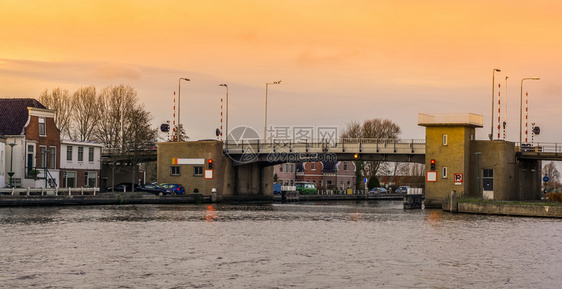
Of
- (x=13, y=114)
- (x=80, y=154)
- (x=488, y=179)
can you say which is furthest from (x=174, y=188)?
(x=488, y=179)

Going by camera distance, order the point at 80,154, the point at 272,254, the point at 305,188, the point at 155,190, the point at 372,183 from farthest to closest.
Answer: the point at 372,183 < the point at 305,188 < the point at 80,154 < the point at 155,190 < the point at 272,254

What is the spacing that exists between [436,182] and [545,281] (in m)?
52.1

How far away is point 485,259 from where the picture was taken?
32.3 metres

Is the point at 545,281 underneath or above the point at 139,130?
underneath

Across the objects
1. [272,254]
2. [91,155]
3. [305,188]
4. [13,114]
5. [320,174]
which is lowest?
[272,254]

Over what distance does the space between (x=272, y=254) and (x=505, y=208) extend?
34.8 m

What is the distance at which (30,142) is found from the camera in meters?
82.5

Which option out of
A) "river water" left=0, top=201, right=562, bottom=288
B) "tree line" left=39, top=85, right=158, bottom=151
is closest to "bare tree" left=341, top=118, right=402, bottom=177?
"tree line" left=39, top=85, right=158, bottom=151

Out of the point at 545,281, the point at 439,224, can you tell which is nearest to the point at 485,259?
the point at 545,281

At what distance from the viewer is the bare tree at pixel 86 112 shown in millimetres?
112375

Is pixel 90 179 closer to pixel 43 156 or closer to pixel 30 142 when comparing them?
pixel 43 156

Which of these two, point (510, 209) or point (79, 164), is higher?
point (79, 164)

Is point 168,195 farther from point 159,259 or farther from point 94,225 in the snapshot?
point 159,259

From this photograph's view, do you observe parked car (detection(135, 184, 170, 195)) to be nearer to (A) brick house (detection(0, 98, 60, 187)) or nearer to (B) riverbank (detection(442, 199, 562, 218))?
(A) brick house (detection(0, 98, 60, 187))
